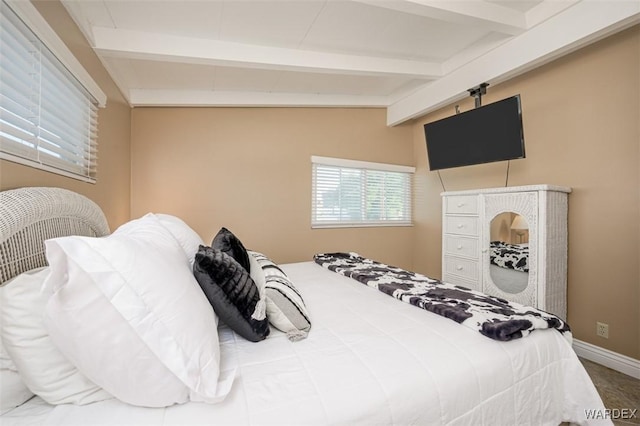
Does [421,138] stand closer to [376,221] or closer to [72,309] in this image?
[376,221]

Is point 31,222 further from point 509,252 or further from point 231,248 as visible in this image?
point 509,252

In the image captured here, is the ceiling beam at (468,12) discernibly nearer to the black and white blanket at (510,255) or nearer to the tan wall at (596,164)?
the tan wall at (596,164)

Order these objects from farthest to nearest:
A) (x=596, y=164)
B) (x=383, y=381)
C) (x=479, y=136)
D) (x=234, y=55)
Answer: (x=479, y=136)
(x=234, y=55)
(x=596, y=164)
(x=383, y=381)

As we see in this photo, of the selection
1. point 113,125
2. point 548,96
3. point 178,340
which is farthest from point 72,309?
point 548,96

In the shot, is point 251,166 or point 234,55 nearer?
point 234,55

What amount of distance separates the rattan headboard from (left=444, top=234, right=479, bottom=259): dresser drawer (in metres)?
2.97

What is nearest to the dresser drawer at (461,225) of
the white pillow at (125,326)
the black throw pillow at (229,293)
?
the black throw pillow at (229,293)

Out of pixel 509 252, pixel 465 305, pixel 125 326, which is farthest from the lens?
pixel 509 252

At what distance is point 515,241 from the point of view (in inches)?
96.9

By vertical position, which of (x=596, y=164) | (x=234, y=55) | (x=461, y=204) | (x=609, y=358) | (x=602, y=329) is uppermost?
(x=234, y=55)

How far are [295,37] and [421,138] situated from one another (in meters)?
2.36

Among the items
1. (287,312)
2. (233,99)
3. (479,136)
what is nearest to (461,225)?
(479,136)

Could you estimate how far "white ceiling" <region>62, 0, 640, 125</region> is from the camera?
6.43 ft

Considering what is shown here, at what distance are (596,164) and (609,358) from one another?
145 cm
